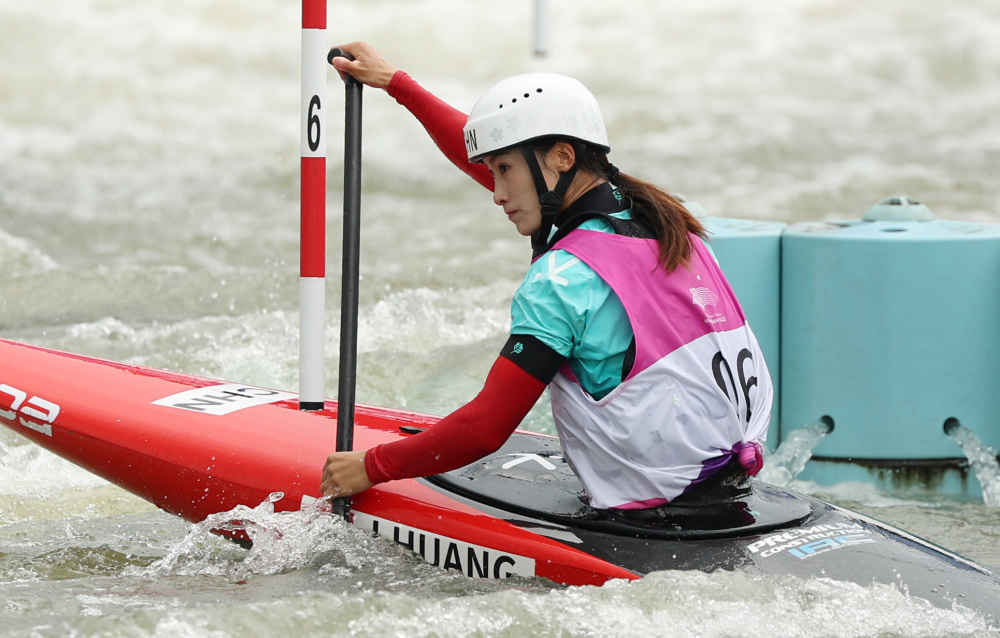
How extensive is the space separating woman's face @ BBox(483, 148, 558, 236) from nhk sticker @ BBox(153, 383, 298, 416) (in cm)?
115

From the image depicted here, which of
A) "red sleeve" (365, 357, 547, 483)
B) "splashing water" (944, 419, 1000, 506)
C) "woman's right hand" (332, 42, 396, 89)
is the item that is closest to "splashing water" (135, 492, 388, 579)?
"red sleeve" (365, 357, 547, 483)

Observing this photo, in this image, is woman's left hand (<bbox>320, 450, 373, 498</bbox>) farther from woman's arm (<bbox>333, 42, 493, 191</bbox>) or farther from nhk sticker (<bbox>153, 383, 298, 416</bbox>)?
woman's arm (<bbox>333, 42, 493, 191</bbox>)

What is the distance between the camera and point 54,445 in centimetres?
328

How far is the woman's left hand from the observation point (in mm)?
2467

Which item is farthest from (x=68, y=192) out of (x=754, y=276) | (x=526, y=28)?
(x=754, y=276)

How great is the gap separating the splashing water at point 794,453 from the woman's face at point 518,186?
1.80m

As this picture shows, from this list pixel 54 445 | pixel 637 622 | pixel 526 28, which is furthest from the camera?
pixel 526 28

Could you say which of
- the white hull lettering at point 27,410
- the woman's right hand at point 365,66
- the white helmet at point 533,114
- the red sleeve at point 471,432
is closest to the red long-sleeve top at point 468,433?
the red sleeve at point 471,432

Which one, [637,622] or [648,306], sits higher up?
[648,306]

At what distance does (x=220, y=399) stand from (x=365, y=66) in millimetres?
1025

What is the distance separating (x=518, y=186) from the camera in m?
2.33

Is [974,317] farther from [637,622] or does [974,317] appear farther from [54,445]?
[54,445]

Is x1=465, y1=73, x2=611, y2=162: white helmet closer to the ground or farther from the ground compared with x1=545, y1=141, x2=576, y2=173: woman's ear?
farther from the ground

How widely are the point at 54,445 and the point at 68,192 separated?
735 centimetres
